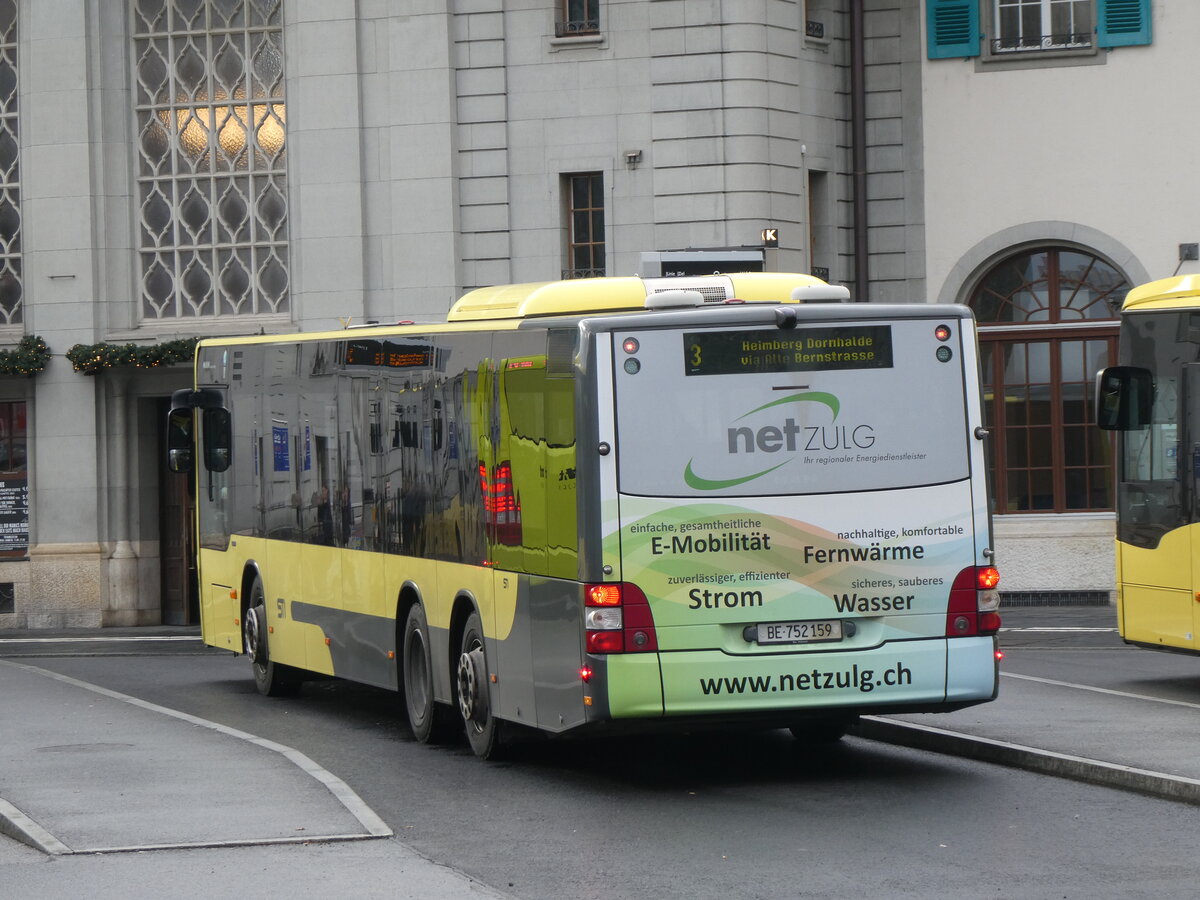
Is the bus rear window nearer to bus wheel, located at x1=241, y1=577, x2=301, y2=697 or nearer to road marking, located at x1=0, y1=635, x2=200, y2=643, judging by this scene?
bus wheel, located at x1=241, y1=577, x2=301, y2=697

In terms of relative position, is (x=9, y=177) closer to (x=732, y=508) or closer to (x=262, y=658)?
(x=262, y=658)

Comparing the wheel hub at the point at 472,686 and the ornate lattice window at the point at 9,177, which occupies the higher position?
the ornate lattice window at the point at 9,177

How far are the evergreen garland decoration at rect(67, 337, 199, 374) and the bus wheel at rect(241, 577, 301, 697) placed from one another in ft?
35.6

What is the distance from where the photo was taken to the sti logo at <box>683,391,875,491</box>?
11328 mm

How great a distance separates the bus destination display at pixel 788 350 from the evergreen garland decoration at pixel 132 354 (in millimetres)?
18334

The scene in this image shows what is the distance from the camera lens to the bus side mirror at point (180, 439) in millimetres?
19859

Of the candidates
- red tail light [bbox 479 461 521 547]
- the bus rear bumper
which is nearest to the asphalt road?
the bus rear bumper

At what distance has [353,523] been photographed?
15.6 m

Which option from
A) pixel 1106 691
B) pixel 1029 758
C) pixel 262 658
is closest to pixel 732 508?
pixel 1029 758

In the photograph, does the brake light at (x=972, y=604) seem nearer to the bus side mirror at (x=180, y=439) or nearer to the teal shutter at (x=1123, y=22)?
the bus side mirror at (x=180, y=439)

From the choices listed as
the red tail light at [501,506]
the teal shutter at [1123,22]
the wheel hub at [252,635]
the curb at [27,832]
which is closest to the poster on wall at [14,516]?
the wheel hub at [252,635]

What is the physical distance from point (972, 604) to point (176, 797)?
437cm

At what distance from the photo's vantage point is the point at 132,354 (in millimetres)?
28859

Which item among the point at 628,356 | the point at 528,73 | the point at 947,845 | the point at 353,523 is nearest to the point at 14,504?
the point at 528,73
